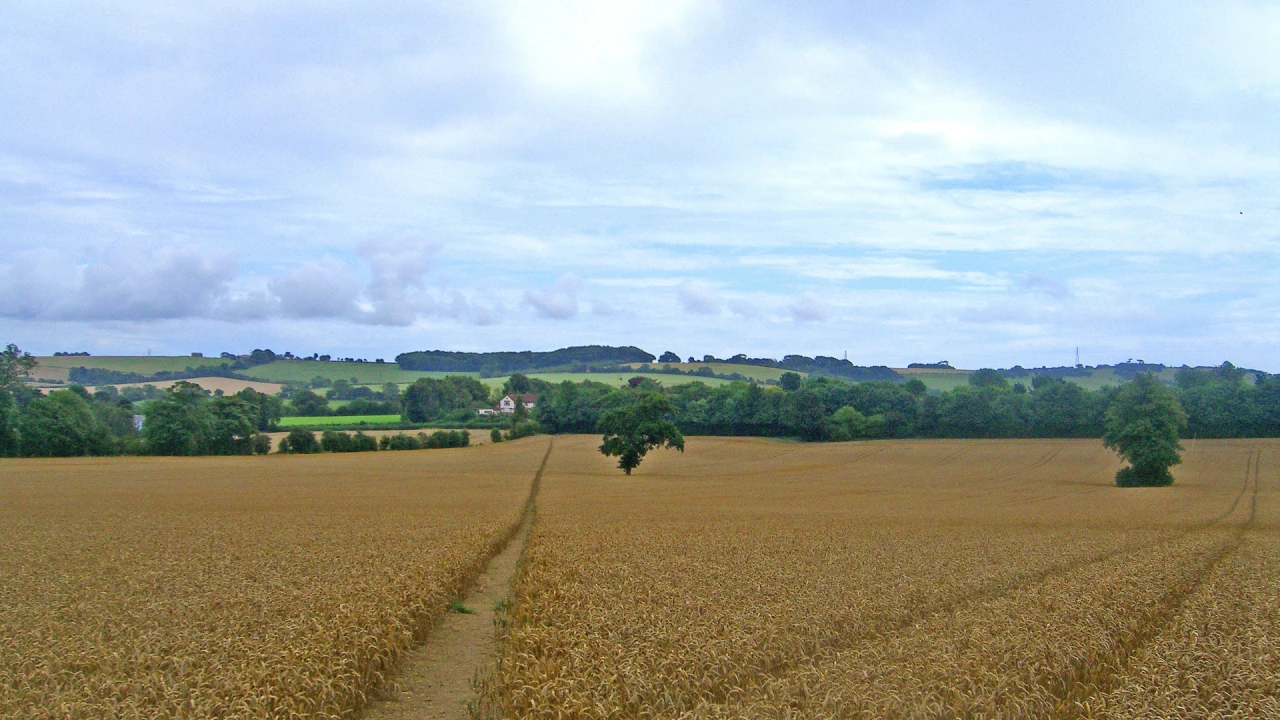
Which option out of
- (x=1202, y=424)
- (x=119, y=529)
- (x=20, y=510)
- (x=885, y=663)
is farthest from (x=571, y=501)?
(x=1202, y=424)

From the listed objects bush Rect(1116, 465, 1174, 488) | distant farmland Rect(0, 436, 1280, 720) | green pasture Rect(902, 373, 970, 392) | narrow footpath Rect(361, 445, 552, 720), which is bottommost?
bush Rect(1116, 465, 1174, 488)

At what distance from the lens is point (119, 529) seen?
2612cm

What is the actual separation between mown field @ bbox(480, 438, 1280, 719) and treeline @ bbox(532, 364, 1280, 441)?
2449 inches

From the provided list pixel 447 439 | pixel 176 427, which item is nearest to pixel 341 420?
pixel 447 439

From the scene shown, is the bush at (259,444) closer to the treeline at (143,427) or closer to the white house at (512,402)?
the treeline at (143,427)

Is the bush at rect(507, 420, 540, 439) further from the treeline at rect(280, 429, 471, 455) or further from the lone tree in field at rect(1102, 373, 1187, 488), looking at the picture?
the lone tree in field at rect(1102, 373, 1187, 488)

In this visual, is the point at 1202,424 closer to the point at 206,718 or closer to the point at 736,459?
the point at 736,459

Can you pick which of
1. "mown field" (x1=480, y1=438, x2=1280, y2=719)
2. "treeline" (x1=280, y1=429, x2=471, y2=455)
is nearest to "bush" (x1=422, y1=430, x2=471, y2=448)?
"treeline" (x1=280, y1=429, x2=471, y2=455)

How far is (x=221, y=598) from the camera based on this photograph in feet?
46.4

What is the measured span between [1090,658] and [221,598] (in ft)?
43.9

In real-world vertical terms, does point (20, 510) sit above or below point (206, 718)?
below

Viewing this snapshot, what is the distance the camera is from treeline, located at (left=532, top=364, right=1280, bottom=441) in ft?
A: 302

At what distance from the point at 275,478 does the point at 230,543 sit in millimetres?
40518

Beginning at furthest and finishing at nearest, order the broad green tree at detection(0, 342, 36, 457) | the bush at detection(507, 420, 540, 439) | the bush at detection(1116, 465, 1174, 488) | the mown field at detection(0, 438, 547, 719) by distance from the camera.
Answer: the bush at detection(507, 420, 540, 439)
the broad green tree at detection(0, 342, 36, 457)
the bush at detection(1116, 465, 1174, 488)
the mown field at detection(0, 438, 547, 719)
